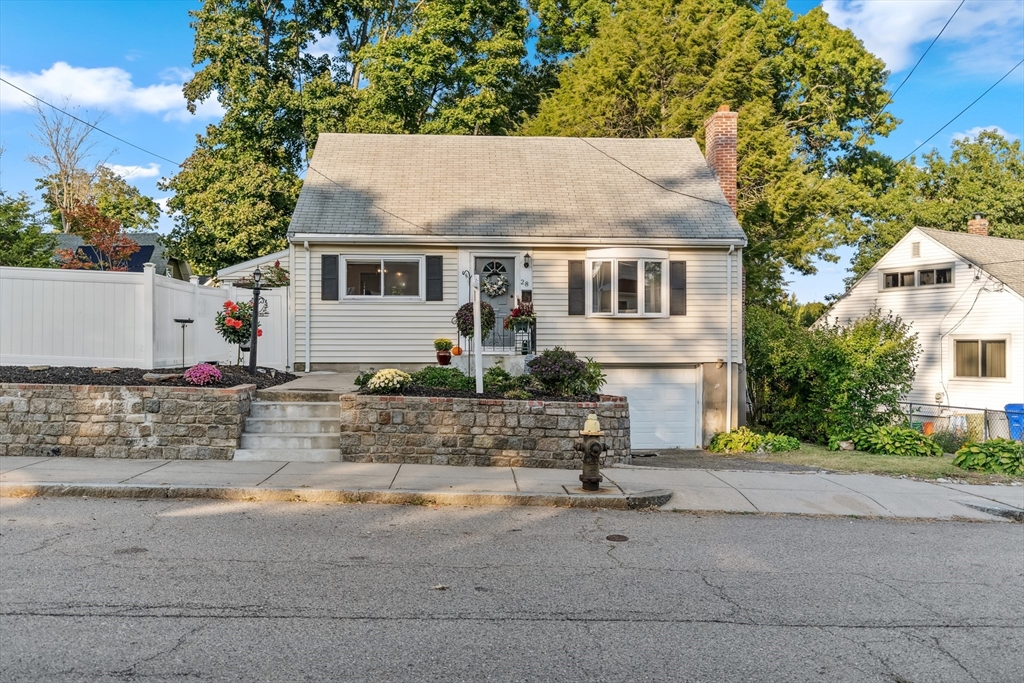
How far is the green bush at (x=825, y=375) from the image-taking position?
16891 millimetres

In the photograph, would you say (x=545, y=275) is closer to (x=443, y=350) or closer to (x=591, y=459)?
(x=443, y=350)

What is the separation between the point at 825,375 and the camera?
17312 millimetres

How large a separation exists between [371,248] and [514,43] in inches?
612

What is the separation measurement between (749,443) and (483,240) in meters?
7.02

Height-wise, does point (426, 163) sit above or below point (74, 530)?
above

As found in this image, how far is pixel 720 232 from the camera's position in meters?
15.9

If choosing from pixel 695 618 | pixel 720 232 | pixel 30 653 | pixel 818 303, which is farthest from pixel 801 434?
pixel 818 303

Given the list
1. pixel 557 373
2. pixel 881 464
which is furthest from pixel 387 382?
pixel 881 464

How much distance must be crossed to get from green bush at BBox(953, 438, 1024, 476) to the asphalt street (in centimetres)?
442

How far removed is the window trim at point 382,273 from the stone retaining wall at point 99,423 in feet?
20.1

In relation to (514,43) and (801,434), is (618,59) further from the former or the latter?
(801,434)

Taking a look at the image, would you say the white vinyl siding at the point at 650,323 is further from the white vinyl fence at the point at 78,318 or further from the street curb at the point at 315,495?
the street curb at the point at 315,495

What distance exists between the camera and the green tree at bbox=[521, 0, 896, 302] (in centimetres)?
2445

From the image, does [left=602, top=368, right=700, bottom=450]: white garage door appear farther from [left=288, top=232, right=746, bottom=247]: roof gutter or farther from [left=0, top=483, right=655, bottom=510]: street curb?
[left=0, top=483, right=655, bottom=510]: street curb
